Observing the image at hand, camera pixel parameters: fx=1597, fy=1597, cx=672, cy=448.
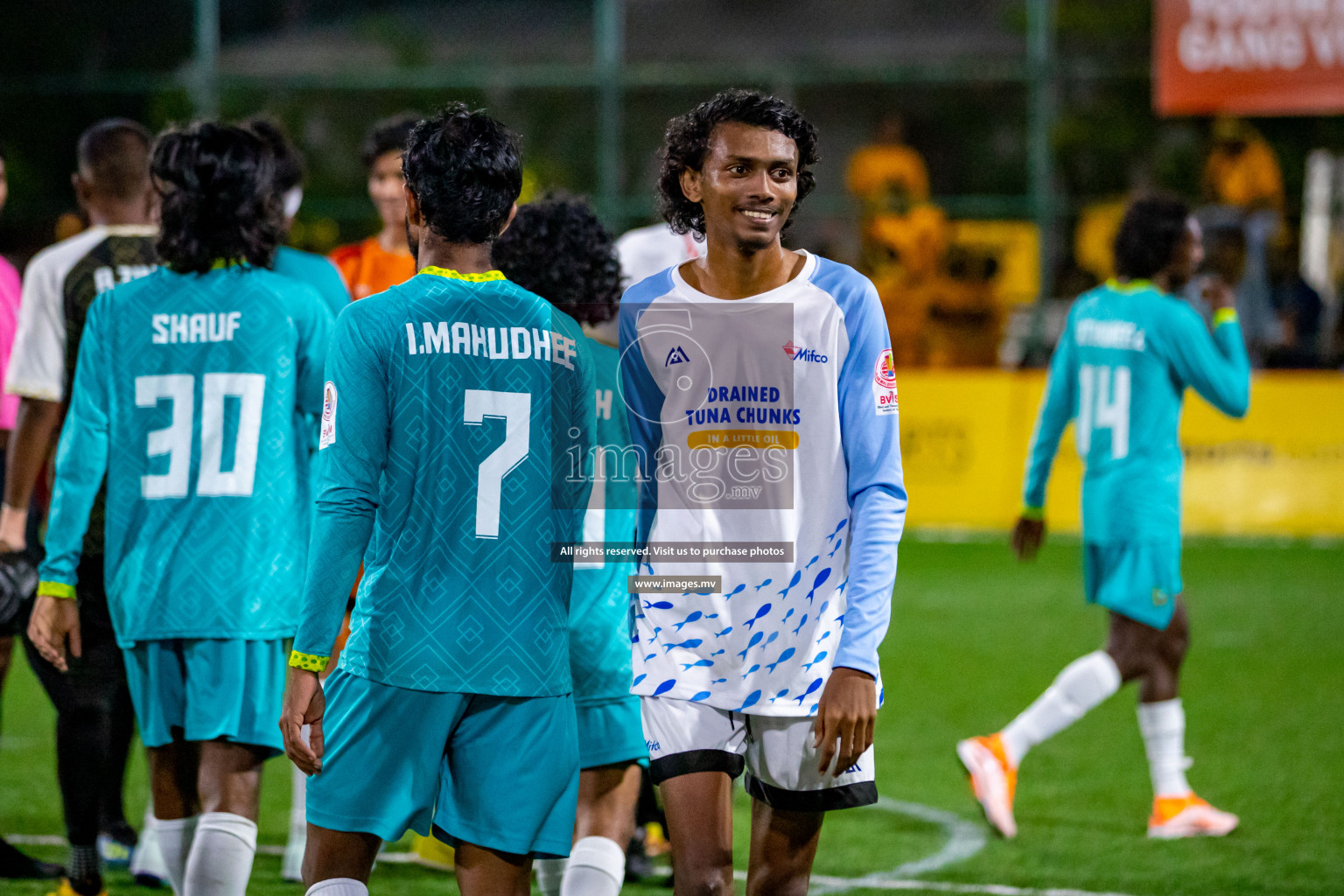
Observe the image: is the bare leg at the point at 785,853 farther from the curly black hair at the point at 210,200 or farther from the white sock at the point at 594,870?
the curly black hair at the point at 210,200

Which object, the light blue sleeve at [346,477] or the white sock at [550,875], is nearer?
the light blue sleeve at [346,477]

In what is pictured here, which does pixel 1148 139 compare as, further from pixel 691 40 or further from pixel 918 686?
pixel 918 686

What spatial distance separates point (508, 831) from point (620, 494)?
1200 millimetres

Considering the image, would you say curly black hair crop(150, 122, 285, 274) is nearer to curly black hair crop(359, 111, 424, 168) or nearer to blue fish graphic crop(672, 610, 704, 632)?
blue fish graphic crop(672, 610, 704, 632)

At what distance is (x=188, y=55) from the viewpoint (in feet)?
58.9

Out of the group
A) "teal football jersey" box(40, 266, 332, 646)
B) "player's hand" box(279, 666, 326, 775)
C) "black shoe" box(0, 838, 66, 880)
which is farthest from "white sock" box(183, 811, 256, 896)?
"black shoe" box(0, 838, 66, 880)

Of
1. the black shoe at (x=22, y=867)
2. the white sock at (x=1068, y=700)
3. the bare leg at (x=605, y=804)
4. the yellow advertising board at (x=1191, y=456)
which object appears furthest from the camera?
the yellow advertising board at (x=1191, y=456)

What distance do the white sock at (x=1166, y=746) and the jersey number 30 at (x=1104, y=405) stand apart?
3.12ft

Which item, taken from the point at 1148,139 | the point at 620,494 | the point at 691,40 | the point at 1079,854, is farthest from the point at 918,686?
the point at 691,40

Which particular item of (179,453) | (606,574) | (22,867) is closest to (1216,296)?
(606,574)

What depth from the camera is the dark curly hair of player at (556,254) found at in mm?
4180

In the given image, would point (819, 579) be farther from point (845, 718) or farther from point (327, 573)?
point (327, 573)

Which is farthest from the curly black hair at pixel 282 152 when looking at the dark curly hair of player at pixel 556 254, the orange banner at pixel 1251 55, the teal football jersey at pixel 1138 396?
the orange banner at pixel 1251 55

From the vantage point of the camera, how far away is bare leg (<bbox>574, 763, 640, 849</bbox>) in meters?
4.03
